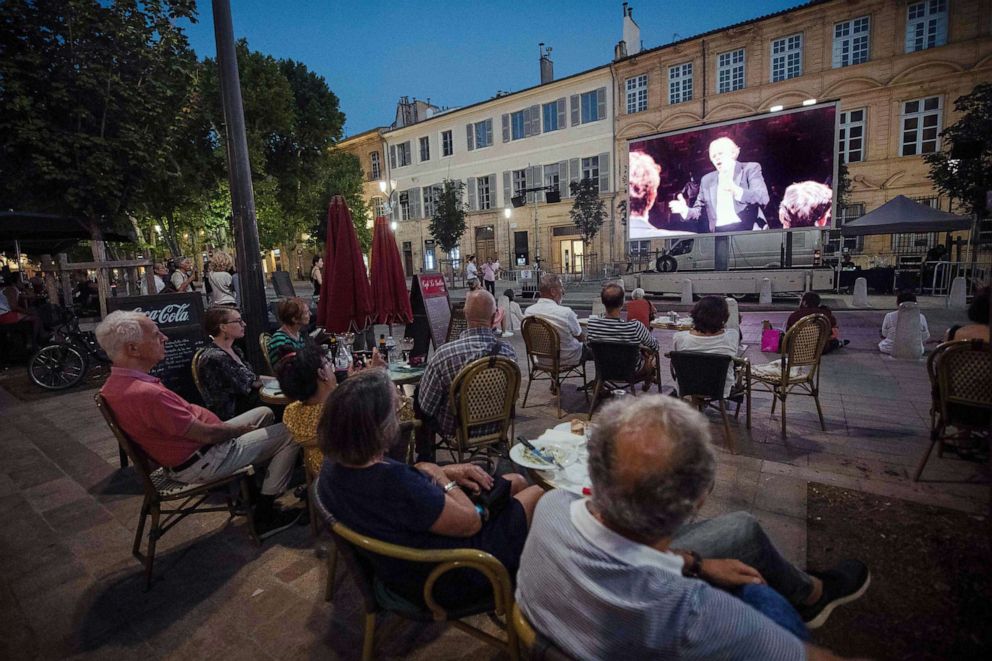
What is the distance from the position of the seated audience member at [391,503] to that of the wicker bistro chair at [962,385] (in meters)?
3.18

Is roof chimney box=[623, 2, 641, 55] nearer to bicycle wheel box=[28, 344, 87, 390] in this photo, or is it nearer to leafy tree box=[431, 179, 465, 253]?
leafy tree box=[431, 179, 465, 253]

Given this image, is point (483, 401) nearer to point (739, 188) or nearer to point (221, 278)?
point (221, 278)

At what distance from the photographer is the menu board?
645cm

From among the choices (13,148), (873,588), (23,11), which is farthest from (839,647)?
(23,11)

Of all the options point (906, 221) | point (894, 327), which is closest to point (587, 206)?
point (906, 221)

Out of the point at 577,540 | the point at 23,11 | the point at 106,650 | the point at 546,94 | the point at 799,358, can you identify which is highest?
the point at 546,94

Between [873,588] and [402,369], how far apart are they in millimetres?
3248

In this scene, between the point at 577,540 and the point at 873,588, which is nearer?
the point at 577,540

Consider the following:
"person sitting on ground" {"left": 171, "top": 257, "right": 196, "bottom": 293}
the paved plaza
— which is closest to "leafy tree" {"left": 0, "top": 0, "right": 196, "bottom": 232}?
"person sitting on ground" {"left": 171, "top": 257, "right": 196, "bottom": 293}

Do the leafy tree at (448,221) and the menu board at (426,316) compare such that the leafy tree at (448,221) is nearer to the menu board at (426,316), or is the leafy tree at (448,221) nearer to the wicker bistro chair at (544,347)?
the menu board at (426,316)

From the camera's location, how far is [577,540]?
1.15 m

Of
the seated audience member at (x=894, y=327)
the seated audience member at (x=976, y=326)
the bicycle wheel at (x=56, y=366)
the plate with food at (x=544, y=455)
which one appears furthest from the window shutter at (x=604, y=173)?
the plate with food at (x=544, y=455)

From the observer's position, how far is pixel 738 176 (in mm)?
14250

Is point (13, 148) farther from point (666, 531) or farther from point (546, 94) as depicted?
point (546, 94)
